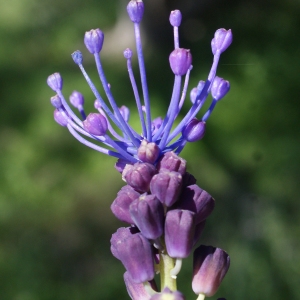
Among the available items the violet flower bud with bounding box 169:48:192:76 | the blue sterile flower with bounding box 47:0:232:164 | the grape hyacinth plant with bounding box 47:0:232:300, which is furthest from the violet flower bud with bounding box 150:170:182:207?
the violet flower bud with bounding box 169:48:192:76

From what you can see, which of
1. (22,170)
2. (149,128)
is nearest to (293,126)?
(22,170)

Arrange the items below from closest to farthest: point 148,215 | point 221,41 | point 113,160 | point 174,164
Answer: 1. point 148,215
2. point 174,164
3. point 221,41
4. point 113,160

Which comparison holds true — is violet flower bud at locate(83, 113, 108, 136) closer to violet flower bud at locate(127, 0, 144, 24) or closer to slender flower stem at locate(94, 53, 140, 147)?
slender flower stem at locate(94, 53, 140, 147)

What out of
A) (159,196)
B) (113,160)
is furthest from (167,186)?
(113,160)

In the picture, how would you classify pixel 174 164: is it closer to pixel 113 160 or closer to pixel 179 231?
pixel 179 231

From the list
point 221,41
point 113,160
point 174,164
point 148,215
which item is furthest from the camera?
point 113,160
